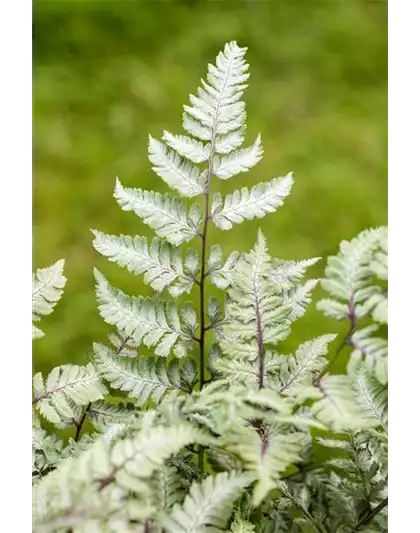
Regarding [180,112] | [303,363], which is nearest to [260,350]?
[303,363]

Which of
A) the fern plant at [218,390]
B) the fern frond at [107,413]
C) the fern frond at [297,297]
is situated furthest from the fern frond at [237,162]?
the fern frond at [107,413]

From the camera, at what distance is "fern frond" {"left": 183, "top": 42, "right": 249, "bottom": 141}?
1.49 feet

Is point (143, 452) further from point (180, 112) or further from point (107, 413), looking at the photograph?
point (180, 112)

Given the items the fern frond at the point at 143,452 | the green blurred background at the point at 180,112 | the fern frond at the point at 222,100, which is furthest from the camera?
the green blurred background at the point at 180,112

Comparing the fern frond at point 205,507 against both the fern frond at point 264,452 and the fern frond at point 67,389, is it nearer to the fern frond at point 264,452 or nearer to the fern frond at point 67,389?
the fern frond at point 264,452

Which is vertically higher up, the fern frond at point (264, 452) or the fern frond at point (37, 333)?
the fern frond at point (37, 333)

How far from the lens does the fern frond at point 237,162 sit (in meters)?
0.47

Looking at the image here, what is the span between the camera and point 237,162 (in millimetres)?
473

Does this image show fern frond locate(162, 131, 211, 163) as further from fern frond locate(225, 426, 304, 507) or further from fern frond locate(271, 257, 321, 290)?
fern frond locate(225, 426, 304, 507)

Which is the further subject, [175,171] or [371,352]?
[175,171]

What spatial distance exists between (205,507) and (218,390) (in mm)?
88

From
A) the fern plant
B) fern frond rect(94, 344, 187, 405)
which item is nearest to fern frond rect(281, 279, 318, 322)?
the fern plant

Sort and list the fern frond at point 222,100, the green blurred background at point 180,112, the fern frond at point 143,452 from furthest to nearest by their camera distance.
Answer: the green blurred background at point 180,112, the fern frond at point 222,100, the fern frond at point 143,452
